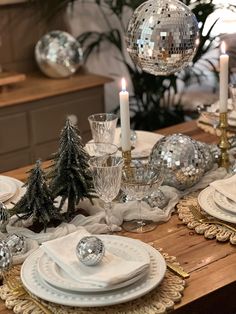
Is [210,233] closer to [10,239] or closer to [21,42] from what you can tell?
[10,239]

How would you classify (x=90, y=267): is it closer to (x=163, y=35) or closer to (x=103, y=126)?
(x=103, y=126)

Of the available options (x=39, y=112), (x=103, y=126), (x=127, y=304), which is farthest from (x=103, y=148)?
(x=39, y=112)

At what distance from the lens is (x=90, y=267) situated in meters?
1.35

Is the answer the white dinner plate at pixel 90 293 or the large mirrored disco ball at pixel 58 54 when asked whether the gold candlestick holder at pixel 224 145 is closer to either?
the white dinner plate at pixel 90 293

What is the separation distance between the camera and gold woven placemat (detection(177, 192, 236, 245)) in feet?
5.10

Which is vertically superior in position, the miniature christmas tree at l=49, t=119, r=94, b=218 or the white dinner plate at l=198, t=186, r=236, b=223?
the miniature christmas tree at l=49, t=119, r=94, b=218

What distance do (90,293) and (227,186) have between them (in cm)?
57

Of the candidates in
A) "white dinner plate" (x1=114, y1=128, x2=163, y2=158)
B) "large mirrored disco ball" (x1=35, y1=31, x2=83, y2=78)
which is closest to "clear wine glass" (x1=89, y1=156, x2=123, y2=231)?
"white dinner plate" (x1=114, y1=128, x2=163, y2=158)

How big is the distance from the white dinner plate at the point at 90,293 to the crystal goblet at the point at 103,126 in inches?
21.5

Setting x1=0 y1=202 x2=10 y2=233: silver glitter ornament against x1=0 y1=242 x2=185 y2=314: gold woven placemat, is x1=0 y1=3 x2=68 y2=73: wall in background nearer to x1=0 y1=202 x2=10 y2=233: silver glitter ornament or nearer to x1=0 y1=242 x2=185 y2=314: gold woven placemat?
x1=0 y1=202 x2=10 y2=233: silver glitter ornament

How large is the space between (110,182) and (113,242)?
0.49 ft

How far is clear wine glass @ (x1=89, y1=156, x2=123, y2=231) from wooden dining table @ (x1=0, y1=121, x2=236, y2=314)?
13 cm

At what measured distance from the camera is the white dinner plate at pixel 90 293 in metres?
1.26

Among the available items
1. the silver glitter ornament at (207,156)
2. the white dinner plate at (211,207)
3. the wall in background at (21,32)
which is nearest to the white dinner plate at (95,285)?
the white dinner plate at (211,207)
